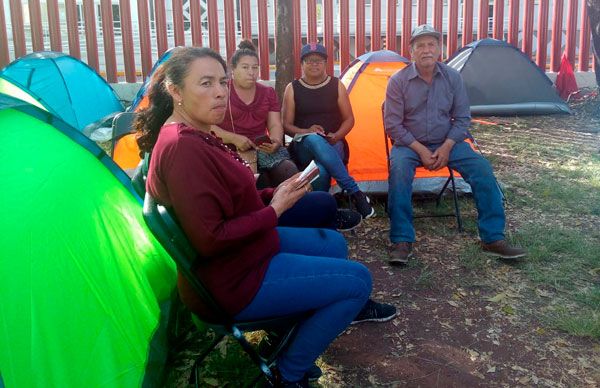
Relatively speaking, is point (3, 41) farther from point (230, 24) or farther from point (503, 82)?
point (503, 82)

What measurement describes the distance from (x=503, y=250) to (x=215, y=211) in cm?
255

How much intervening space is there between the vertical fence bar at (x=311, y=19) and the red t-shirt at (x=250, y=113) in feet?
19.5

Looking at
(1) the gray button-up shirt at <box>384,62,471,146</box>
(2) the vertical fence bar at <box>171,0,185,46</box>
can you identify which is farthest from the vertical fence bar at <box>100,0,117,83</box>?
(1) the gray button-up shirt at <box>384,62,471,146</box>

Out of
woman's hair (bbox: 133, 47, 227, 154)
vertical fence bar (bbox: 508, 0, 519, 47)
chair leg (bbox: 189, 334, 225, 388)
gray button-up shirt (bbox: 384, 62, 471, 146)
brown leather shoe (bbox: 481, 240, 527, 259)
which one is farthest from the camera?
vertical fence bar (bbox: 508, 0, 519, 47)

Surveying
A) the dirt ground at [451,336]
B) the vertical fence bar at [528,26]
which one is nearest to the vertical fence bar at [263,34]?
the vertical fence bar at [528,26]

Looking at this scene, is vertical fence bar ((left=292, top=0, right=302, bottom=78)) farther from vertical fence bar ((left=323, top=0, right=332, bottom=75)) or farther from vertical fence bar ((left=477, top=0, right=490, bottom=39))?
vertical fence bar ((left=477, top=0, right=490, bottom=39))

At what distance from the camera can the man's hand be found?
4195 mm

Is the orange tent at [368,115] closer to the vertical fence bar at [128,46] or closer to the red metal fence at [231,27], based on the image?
the red metal fence at [231,27]

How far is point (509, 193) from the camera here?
17.1 ft

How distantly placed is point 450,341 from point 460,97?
6.78ft

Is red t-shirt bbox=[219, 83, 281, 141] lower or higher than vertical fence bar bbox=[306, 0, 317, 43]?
lower

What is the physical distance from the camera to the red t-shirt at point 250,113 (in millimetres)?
4465

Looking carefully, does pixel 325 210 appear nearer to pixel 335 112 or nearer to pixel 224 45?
pixel 335 112

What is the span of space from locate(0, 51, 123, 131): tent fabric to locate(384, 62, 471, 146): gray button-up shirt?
469 centimetres
